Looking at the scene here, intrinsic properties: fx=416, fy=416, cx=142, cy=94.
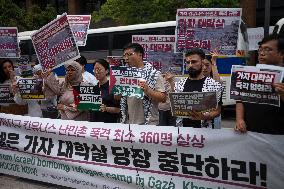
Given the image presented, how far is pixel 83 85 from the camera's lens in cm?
500

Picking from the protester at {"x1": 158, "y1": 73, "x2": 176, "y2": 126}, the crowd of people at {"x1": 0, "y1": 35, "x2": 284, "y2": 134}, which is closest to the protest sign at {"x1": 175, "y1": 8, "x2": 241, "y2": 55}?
the crowd of people at {"x1": 0, "y1": 35, "x2": 284, "y2": 134}

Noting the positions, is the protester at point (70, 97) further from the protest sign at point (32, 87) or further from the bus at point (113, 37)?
the bus at point (113, 37)

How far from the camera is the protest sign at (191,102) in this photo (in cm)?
Answer: 373

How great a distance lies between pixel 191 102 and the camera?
3.81 meters

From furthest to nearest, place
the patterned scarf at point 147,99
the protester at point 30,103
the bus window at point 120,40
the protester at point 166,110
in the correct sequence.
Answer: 1. the bus window at point 120,40
2. the protester at point 30,103
3. the protester at point 166,110
4. the patterned scarf at point 147,99

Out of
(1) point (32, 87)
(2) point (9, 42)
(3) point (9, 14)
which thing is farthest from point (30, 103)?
(3) point (9, 14)

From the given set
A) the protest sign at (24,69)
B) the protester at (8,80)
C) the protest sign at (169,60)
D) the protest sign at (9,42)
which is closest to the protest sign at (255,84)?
the protest sign at (169,60)

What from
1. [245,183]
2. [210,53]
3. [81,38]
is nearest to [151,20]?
[81,38]

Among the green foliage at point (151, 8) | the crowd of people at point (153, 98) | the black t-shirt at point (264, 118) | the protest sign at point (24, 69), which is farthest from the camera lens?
the green foliage at point (151, 8)

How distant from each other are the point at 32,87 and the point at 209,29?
2616mm

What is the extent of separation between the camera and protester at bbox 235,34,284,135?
3.70 metres

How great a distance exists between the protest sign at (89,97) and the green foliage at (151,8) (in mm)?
11565

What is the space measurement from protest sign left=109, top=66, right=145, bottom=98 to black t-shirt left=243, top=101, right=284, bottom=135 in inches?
44.3

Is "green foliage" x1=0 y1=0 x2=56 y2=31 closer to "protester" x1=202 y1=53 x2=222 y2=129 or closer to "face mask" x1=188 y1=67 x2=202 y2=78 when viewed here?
"protester" x1=202 y1=53 x2=222 y2=129
